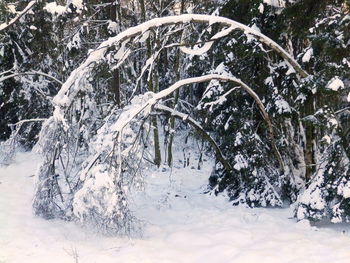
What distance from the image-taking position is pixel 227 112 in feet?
32.9

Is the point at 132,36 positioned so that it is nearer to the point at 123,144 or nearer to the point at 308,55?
the point at 123,144

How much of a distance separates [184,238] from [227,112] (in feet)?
11.5

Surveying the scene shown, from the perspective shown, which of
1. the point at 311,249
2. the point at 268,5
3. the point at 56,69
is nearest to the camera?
the point at 311,249

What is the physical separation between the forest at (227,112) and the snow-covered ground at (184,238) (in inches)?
11.7

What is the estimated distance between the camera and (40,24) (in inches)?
510

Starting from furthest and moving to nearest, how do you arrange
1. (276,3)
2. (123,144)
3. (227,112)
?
(227,112) < (276,3) < (123,144)

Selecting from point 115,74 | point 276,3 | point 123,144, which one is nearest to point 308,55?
point 276,3

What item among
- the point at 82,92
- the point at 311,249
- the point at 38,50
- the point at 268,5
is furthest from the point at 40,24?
the point at 311,249

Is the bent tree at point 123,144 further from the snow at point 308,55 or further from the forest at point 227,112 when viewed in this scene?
the snow at point 308,55

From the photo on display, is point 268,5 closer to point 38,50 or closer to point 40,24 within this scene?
point 40,24

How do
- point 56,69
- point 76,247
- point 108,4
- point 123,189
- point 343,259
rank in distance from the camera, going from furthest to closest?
1. point 56,69
2. point 108,4
3. point 123,189
4. point 76,247
5. point 343,259

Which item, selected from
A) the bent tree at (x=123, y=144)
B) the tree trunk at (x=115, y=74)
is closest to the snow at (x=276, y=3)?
the bent tree at (x=123, y=144)

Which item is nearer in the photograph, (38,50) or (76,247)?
(76,247)

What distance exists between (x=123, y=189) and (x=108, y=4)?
254 inches
